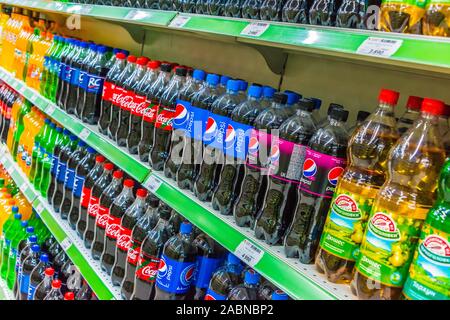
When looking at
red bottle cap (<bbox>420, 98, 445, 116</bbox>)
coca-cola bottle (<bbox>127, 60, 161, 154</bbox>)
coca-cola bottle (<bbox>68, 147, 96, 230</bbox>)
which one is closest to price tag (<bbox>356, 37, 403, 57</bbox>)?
red bottle cap (<bbox>420, 98, 445, 116</bbox>)

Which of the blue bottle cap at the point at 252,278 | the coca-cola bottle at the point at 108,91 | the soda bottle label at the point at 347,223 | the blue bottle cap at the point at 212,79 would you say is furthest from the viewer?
the coca-cola bottle at the point at 108,91

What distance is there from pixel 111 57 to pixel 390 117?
1.67 meters

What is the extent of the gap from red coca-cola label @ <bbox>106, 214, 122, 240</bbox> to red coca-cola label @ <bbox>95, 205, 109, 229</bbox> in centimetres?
4

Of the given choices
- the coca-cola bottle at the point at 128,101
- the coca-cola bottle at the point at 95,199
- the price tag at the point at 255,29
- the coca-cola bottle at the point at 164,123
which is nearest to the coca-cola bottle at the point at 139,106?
the coca-cola bottle at the point at 128,101

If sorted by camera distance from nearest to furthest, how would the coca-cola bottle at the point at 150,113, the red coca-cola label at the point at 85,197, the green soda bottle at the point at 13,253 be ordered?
the coca-cola bottle at the point at 150,113 < the red coca-cola label at the point at 85,197 < the green soda bottle at the point at 13,253

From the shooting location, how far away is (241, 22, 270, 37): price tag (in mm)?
1199

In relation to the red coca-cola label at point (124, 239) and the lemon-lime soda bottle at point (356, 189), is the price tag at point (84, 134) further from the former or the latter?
the lemon-lime soda bottle at point (356, 189)

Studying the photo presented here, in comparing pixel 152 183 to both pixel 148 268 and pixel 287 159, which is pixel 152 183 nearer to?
pixel 148 268

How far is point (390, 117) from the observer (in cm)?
110

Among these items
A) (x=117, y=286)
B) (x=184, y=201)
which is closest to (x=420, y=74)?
(x=184, y=201)

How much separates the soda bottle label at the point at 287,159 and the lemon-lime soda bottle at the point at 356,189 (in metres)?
0.14

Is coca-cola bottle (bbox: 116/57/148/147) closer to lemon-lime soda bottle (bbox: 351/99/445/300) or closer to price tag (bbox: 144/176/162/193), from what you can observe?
price tag (bbox: 144/176/162/193)

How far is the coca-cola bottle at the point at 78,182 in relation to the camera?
238cm

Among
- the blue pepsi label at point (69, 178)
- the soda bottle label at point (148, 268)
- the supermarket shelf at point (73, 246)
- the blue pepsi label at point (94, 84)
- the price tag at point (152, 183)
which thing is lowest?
the supermarket shelf at point (73, 246)
